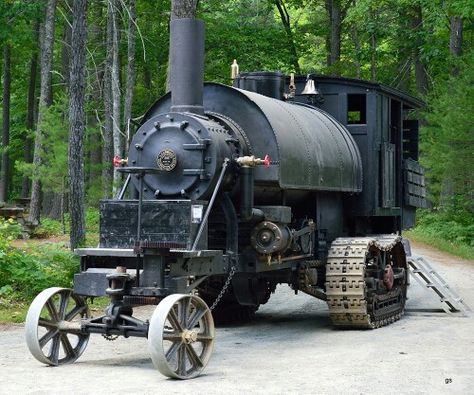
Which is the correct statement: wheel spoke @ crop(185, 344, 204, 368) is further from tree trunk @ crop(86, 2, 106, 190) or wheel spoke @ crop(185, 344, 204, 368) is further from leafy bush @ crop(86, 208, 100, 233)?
tree trunk @ crop(86, 2, 106, 190)

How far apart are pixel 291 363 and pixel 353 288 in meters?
2.68

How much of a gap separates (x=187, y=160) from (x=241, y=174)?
2.35ft

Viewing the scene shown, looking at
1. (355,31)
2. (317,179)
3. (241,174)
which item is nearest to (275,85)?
(317,179)

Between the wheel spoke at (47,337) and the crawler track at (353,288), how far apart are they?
3.90 m

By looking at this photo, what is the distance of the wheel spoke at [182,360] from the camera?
28.3 ft

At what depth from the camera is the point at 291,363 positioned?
9.49 meters

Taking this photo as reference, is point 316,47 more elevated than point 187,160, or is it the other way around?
point 316,47

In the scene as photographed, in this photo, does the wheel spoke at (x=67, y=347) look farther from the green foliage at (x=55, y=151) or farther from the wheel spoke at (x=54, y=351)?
the green foliage at (x=55, y=151)

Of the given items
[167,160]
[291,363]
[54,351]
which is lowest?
[291,363]

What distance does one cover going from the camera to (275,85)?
513 inches

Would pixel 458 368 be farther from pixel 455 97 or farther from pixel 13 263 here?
pixel 455 97

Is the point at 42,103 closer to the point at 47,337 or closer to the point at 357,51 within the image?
the point at 357,51

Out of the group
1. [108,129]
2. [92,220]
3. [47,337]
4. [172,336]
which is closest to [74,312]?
[47,337]

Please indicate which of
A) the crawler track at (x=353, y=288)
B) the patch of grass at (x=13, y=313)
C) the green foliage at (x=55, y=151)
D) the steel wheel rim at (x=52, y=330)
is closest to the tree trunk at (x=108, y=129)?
the green foliage at (x=55, y=151)
